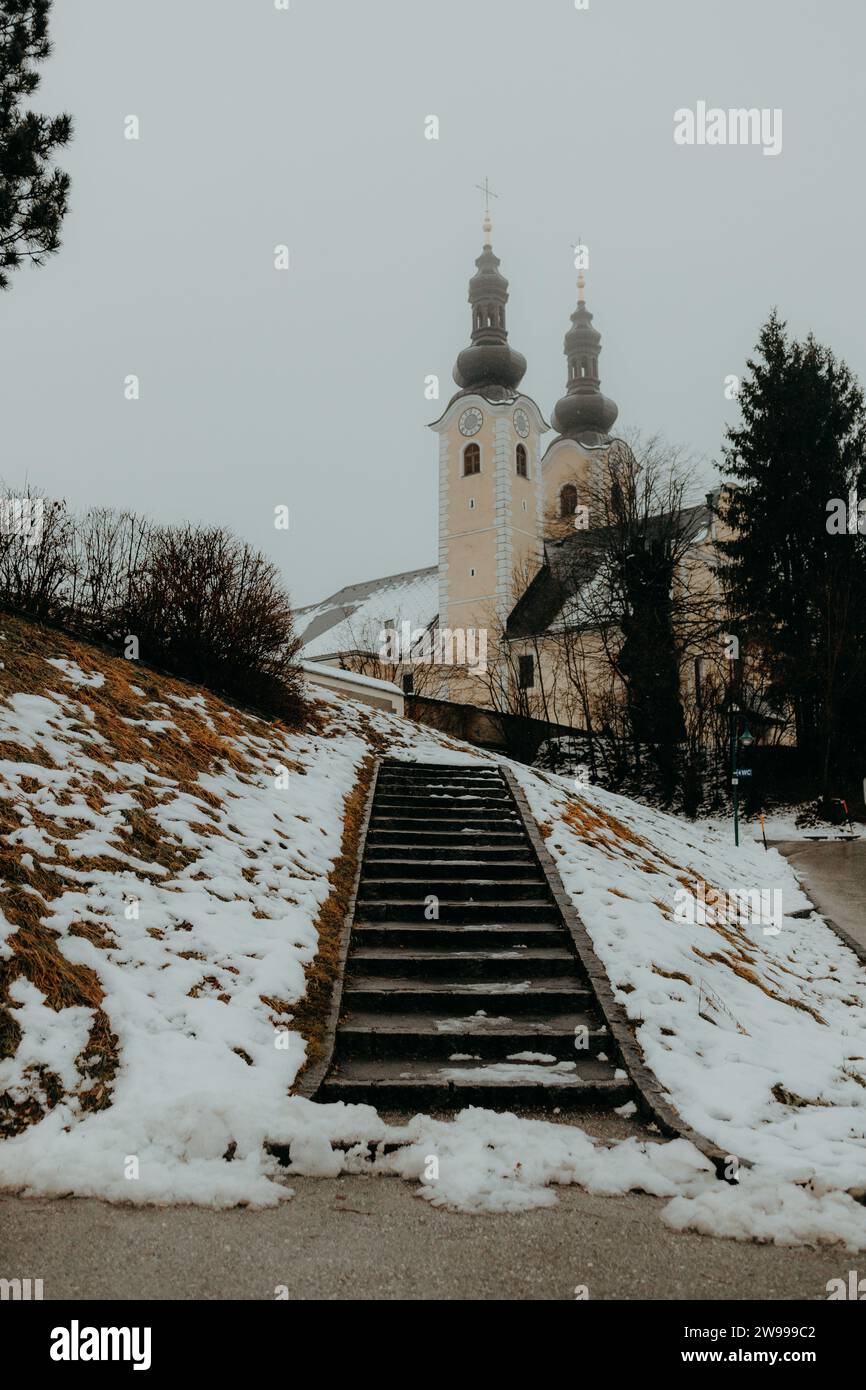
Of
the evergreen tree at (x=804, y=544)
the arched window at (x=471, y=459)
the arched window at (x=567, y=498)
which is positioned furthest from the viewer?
the arched window at (x=567, y=498)

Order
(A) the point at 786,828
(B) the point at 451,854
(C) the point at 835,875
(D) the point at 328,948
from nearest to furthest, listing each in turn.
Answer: (D) the point at 328,948
(B) the point at 451,854
(C) the point at 835,875
(A) the point at 786,828

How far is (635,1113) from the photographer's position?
5.16m

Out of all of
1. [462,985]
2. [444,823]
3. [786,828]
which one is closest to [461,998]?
[462,985]

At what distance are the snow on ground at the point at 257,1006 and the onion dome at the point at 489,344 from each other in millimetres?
41844

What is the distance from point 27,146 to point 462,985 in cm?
932

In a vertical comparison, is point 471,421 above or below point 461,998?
above

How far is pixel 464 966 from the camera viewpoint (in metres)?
6.94

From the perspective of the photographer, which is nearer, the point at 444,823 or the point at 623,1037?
the point at 623,1037

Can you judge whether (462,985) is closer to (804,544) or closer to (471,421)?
(804,544)

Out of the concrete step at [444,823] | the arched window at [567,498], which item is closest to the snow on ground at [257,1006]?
the concrete step at [444,823]

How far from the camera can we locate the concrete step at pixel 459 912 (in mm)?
7859

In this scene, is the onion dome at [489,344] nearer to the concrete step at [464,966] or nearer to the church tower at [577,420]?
the church tower at [577,420]
